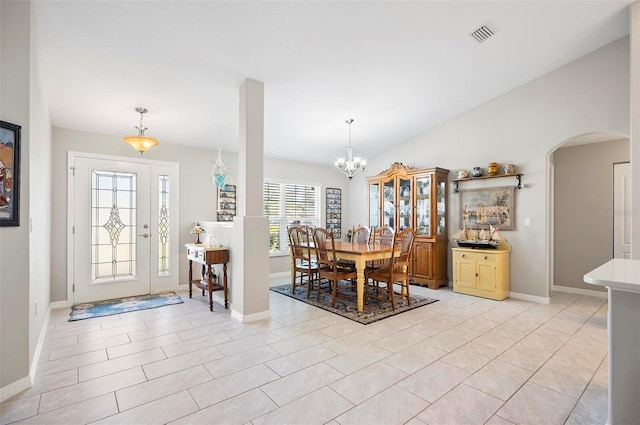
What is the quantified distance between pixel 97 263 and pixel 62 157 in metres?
1.51

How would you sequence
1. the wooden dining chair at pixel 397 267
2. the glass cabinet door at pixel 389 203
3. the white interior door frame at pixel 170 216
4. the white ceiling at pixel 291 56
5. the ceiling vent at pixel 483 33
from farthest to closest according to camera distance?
1. the glass cabinet door at pixel 389 203
2. the white interior door frame at pixel 170 216
3. the wooden dining chair at pixel 397 267
4. the ceiling vent at pixel 483 33
5. the white ceiling at pixel 291 56

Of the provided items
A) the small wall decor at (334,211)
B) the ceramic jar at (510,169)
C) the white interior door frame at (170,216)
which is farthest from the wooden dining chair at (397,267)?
the white interior door frame at (170,216)

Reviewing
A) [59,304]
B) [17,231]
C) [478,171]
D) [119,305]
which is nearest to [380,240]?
[478,171]

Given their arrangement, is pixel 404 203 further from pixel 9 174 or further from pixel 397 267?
pixel 9 174

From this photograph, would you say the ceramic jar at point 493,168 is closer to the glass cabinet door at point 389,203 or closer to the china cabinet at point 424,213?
the china cabinet at point 424,213

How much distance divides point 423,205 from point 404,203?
0.41 meters

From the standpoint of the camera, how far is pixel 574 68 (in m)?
4.07

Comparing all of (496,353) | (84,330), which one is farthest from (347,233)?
(84,330)

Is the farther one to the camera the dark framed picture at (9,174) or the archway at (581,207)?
the archway at (581,207)

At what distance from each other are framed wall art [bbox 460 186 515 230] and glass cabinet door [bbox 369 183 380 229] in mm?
1568

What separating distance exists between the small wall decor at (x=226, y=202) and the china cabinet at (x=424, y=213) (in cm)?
292

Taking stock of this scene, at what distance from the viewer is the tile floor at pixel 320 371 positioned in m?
1.89

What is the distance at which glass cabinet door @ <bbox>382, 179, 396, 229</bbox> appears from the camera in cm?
588

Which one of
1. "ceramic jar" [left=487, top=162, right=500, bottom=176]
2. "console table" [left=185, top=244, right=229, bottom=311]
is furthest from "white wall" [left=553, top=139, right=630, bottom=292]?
"console table" [left=185, top=244, right=229, bottom=311]
